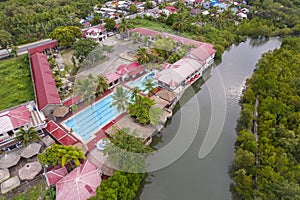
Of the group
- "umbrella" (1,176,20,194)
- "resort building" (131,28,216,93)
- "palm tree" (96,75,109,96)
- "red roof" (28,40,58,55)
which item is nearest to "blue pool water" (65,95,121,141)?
"palm tree" (96,75,109,96)

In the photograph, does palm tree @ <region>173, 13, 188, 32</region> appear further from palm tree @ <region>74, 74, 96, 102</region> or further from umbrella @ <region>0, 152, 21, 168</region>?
umbrella @ <region>0, 152, 21, 168</region>

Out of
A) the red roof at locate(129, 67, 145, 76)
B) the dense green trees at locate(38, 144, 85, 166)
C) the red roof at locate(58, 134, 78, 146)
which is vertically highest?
the red roof at locate(129, 67, 145, 76)

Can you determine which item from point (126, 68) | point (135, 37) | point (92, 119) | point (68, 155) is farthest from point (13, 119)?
point (135, 37)

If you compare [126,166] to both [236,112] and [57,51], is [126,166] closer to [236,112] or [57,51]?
[236,112]

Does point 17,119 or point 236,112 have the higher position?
point 17,119

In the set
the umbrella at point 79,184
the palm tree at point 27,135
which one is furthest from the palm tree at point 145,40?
the umbrella at point 79,184

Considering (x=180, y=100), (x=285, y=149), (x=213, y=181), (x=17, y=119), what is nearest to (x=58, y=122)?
(x=17, y=119)

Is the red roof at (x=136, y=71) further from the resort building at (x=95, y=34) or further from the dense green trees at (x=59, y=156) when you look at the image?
the dense green trees at (x=59, y=156)
